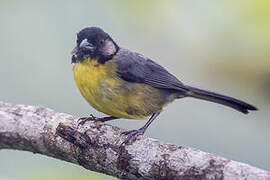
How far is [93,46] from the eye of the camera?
504 cm

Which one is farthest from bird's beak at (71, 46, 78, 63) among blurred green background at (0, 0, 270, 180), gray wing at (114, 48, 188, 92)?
gray wing at (114, 48, 188, 92)

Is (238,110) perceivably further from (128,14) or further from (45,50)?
(45,50)

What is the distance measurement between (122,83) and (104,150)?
0.91 meters

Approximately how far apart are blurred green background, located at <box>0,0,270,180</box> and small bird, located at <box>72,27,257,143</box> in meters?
0.17

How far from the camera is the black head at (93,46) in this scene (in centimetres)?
499

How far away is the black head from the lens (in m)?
4.99

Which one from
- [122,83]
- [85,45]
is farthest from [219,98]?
[85,45]

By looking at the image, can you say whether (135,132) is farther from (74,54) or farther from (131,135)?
(74,54)

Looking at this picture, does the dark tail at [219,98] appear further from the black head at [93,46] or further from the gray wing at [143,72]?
the black head at [93,46]

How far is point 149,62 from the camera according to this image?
534 cm

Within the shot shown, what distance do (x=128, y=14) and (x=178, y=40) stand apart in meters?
→ 0.60

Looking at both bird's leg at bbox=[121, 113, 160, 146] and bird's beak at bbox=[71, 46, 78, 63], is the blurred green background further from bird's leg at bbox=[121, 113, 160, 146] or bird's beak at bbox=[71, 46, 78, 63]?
bird's beak at bbox=[71, 46, 78, 63]

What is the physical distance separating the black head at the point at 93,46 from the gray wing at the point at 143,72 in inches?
5.3

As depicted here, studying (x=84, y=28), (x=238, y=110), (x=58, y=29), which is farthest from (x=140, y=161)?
(x=58, y=29)
